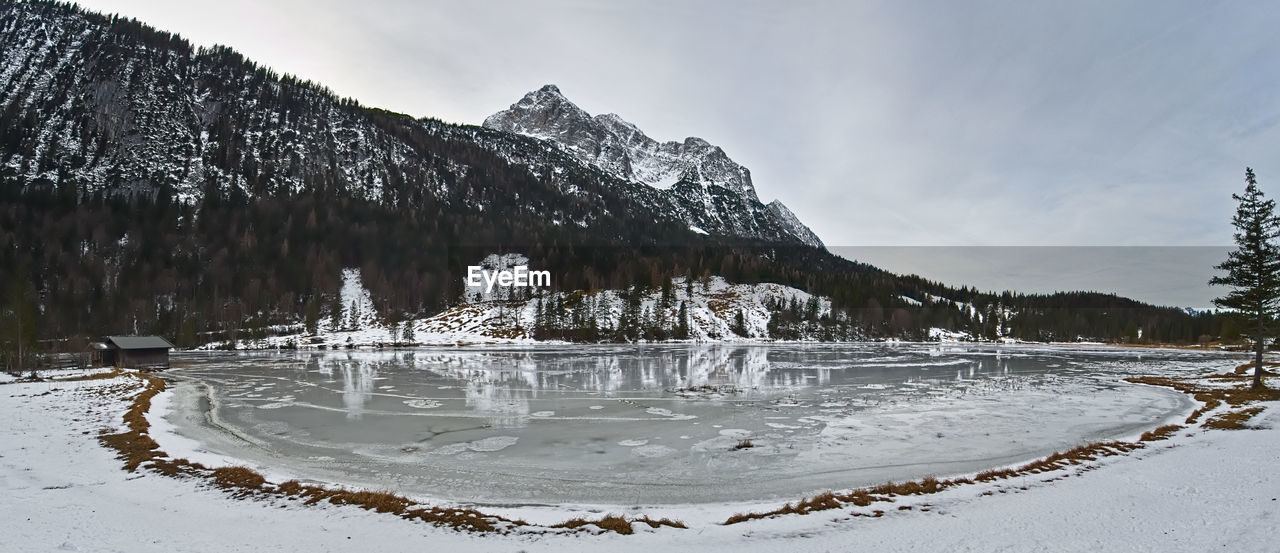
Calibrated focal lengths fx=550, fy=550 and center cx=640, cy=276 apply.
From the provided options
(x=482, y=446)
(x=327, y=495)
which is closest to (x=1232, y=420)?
(x=482, y=446)

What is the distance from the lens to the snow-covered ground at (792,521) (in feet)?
30.1

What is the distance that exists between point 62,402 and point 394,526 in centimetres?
2946

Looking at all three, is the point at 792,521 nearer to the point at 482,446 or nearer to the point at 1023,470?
the point at 1023,470

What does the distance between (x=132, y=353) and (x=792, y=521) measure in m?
72.8

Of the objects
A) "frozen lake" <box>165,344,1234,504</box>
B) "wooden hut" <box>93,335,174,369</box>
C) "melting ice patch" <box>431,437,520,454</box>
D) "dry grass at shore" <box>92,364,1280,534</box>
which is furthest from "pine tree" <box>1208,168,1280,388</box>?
"wooden hut" <box>93,335,174,369</box>

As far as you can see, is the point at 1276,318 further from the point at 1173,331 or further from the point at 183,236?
the point at 183,236

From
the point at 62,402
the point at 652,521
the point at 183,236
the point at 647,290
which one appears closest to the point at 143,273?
the point at 183,236

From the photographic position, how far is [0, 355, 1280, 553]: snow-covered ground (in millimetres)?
9172

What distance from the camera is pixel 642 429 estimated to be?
21.3 metres

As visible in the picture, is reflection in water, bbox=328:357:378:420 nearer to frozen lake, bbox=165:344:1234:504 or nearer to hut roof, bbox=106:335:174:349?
frozen lake, bbox=165:344:1234:504

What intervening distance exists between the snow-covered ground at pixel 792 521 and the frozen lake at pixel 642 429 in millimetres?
2427

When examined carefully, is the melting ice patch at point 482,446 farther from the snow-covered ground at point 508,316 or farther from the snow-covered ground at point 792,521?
the snow-covered ground at point 508,316

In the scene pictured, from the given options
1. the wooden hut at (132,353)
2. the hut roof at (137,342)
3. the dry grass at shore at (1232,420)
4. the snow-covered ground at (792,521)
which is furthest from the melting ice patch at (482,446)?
the hut roof at (137,342)

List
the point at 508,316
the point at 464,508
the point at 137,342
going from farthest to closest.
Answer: the point at 508,316 → the point at 137,342 → the point at 464,508
